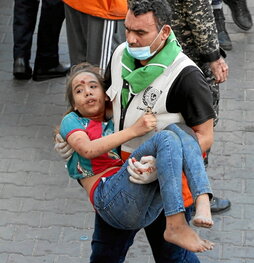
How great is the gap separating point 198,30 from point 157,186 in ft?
4.46

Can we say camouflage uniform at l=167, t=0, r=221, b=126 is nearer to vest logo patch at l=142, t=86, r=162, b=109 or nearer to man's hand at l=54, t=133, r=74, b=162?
vest logo patch at l=142, t=86, r=162, b=109

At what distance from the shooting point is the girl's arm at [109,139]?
4465 mm

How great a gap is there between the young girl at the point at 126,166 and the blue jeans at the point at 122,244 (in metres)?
0.17

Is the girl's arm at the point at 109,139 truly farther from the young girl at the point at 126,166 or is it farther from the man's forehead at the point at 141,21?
the man's forehead at the point at 141,21

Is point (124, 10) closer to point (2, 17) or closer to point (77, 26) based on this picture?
point (77, 26)

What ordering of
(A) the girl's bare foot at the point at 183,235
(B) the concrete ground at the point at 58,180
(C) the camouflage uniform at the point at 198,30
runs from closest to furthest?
(A) the girl's bare foot at the point at 183,235, (C) the camouflage uniform at the point at 198,30, (B) the concrete ground at the point at 58,180

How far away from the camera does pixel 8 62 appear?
819 cm

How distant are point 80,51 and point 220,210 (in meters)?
1.62

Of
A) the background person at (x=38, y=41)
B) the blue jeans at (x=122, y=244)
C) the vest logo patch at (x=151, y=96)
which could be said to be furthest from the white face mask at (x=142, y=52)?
the background person at (x=38, y=41)

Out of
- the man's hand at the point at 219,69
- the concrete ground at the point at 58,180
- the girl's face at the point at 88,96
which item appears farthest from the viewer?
the concrete ground at the point at 58,180

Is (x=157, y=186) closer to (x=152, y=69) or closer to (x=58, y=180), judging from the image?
(x=152, y=69)

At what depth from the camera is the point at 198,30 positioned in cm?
555

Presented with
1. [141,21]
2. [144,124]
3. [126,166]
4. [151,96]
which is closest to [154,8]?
[141,21]

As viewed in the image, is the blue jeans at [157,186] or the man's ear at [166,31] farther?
the man's ear at [166,31]
